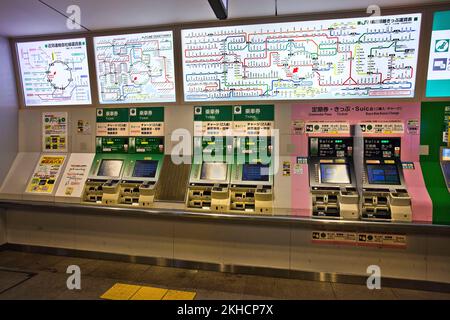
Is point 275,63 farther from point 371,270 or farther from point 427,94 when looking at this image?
point 371,270

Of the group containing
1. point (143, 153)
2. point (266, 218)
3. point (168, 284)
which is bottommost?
point (168, 284)

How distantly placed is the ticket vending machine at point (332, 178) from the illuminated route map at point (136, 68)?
6.70 feet

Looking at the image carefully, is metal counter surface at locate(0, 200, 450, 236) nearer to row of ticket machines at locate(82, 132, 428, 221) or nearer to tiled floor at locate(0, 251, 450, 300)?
row of ticket machines at locate(82, 132, 428, 221)

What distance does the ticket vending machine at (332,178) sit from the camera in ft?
9.87

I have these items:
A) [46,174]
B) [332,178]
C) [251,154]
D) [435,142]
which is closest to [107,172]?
A: [46,174]

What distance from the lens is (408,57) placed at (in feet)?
10.5

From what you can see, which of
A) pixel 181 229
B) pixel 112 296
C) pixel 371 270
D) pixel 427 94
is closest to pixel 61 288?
pixel 112 296

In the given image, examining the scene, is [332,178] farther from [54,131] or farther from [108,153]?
[54,131]

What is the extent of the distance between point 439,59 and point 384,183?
1.55 metres

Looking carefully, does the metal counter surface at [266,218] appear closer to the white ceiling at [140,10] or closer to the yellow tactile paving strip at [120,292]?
the yellow tactile paving strip at [120,292]

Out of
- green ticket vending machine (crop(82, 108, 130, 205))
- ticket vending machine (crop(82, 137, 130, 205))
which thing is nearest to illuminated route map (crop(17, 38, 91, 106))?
green ticket vending machine (crop(82, 108, 130, 205))

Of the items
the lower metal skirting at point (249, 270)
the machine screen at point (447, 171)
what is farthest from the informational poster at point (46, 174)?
the machine screen at point (447, 171)

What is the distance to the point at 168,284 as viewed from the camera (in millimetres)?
3152

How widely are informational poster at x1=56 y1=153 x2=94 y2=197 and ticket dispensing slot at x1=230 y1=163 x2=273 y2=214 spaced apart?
2054mm
